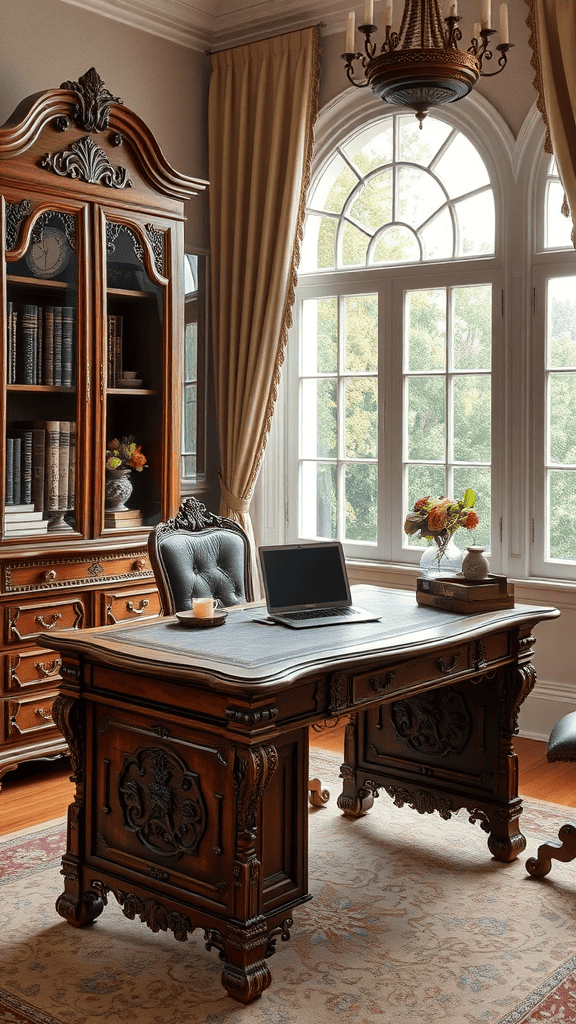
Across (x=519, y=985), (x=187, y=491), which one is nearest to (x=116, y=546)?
(x=187, y=491)

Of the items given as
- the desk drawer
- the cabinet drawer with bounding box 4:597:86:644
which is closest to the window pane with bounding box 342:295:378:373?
the cabinet drawer with bounding box 4:597:86:644

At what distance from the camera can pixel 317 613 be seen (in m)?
3.01

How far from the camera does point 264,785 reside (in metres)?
2.35

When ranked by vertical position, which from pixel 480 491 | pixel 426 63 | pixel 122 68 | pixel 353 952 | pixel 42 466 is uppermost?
pixel 122 68

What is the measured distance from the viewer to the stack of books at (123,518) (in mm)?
4266

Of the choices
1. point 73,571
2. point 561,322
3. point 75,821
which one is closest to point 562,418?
point 561,322

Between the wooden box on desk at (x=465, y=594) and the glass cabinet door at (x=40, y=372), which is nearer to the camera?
the wooden box on desk at (x=465, y=594)

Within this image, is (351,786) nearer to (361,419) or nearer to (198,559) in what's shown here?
(198,559)

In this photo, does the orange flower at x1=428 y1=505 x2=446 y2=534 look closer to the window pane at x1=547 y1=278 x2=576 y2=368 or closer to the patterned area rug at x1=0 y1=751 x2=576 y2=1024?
the patterned area rug at x1=0 y1=751 x2=576 y2=1024

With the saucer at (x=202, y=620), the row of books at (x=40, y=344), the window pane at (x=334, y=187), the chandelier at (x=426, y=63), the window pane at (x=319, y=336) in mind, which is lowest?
the saucer at (x=202, y=620)

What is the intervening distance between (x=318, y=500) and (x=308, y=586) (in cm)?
227

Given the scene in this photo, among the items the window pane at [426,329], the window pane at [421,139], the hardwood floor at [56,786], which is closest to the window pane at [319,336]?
the window pane at [426,329]

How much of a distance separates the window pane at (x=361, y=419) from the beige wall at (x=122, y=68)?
3.78 feet

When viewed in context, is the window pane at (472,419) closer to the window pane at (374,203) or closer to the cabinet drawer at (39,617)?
the window pane at (374,203)
